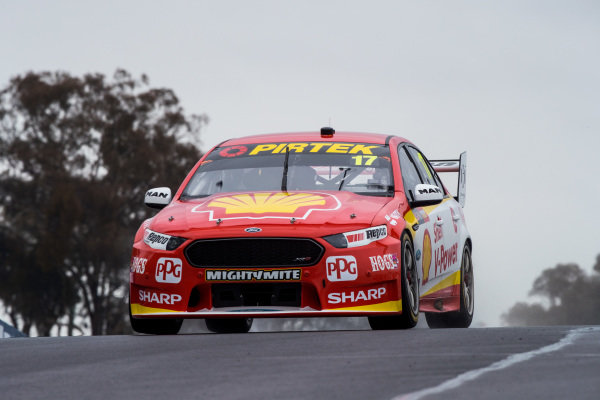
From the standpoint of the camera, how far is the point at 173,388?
6.16m

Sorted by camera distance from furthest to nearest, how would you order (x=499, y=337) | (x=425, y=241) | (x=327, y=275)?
1. (x=425, y=241)
2. (x=327, y=275)
3. (x=499, y=337)

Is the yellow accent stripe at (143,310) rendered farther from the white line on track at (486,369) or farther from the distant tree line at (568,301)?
the distant tree line at (568,301)

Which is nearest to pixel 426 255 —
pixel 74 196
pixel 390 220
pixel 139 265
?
pixel 390 220

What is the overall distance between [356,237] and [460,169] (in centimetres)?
448

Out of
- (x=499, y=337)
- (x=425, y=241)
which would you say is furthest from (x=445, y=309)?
(x=499, y=337)

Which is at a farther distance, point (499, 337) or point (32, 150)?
point (32, 150)

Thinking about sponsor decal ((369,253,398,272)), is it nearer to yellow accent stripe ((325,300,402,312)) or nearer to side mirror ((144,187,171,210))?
yellow accent stripe ((325,300,402,312))

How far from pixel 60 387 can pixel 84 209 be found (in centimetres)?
3779

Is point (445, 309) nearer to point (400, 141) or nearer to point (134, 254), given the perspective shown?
point (400, 141)

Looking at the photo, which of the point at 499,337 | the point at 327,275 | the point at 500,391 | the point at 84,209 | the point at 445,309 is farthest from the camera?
the point at 84,209

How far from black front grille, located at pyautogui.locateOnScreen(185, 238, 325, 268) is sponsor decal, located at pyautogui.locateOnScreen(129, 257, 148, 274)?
438 millimetres

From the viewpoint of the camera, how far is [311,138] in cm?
1172

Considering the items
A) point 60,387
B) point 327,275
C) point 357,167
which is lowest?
point 60,387

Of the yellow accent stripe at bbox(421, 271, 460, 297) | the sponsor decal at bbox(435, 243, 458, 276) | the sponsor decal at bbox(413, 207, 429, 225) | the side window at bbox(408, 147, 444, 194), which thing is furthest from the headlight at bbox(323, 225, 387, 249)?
the side window at bbox(408, 147, 444, 194)
